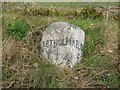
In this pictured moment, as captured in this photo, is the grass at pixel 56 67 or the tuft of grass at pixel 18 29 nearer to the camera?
the grass at pixel 56 67

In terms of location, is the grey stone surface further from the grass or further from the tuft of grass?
the tuft of grass

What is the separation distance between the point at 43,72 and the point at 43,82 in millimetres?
138

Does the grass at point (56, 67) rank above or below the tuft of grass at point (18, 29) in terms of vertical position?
below

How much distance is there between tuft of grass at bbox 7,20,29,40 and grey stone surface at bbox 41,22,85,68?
37 centimetres

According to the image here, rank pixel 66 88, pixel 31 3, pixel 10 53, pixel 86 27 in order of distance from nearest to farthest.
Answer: pixel 66 88, pixel 10 53, pixel 86 27, pixel 31 3

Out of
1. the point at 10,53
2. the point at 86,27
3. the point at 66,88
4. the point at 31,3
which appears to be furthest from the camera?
the point at 31,3

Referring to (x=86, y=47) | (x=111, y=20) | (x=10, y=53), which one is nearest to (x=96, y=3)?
(x=111, y=20)

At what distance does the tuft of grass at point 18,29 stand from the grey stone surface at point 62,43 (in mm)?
375

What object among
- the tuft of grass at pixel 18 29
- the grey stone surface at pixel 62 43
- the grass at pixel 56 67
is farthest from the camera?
the tuft of grass at pixel 18 29

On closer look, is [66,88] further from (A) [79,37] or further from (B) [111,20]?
(B) [111,20]

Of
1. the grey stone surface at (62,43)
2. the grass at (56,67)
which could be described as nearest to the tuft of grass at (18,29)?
the grass at (56,67)

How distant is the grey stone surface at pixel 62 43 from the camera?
247 inches

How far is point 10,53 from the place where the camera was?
247 inches

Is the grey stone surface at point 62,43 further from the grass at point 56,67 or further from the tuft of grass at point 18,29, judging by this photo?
the tuft of grass at point 18,29
